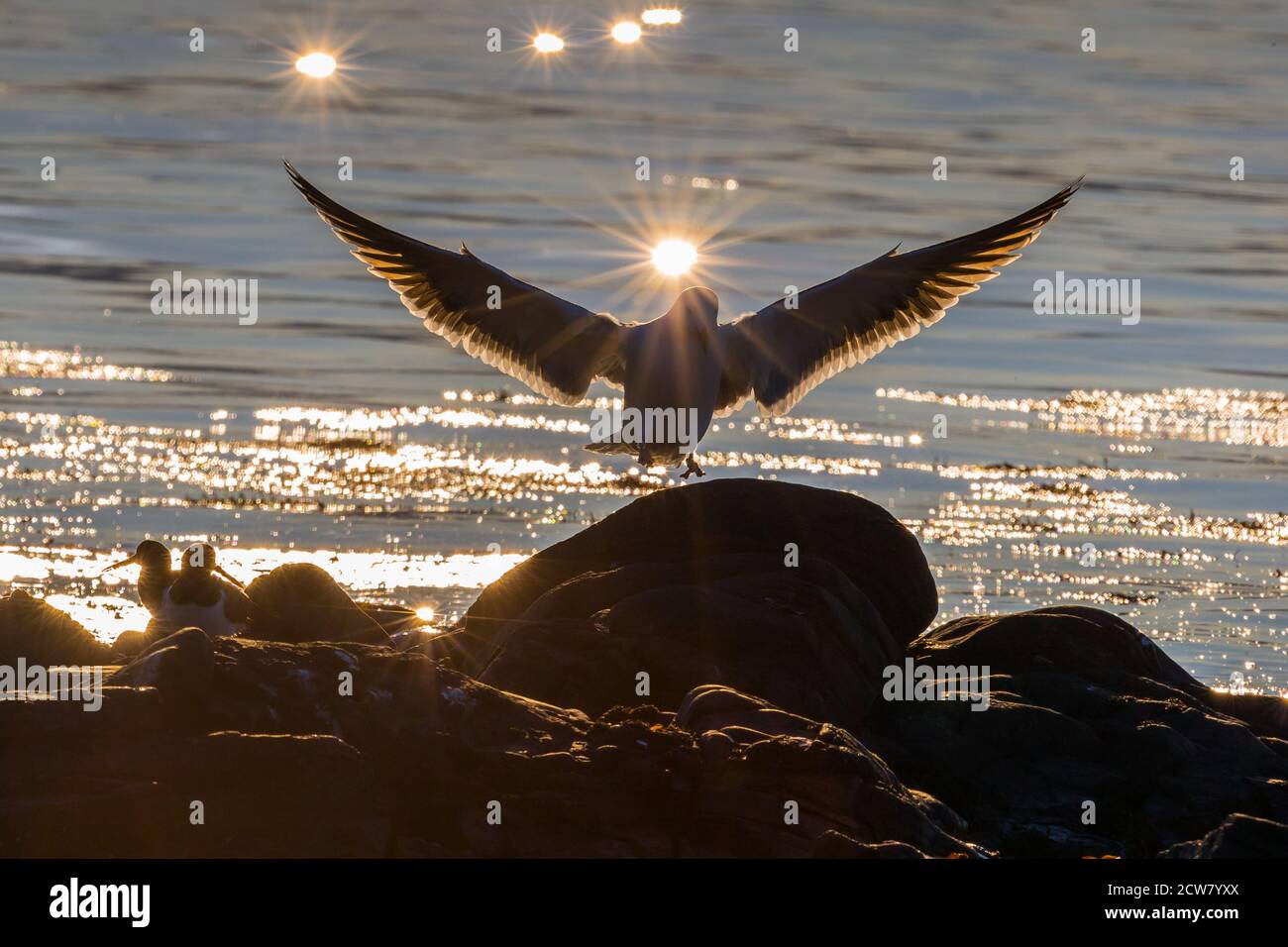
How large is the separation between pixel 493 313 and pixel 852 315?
9.97ft

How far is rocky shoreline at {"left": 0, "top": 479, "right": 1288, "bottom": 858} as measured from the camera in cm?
1017

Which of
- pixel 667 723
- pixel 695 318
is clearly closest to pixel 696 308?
pixel 695 318

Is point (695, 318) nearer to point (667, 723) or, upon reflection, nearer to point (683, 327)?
point (683, 327)

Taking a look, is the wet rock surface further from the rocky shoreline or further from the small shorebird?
the small shorebird

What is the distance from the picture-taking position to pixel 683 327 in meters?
15.8

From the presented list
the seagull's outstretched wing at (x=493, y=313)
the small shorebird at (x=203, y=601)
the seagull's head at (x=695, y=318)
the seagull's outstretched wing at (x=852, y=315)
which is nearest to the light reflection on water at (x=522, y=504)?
the small shorebird at (x=203, y=601)

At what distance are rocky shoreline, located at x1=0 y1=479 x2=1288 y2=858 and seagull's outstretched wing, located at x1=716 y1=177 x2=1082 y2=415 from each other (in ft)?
4.49

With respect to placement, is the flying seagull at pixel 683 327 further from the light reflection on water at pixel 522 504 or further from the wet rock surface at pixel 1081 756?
the wet rock surface at pixel 1081 756

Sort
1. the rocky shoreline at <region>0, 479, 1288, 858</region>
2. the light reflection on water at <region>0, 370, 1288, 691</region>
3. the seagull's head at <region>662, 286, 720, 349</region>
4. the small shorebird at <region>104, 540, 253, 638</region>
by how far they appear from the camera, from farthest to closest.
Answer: the light reflection on water at <region>0, 370, 1288, 691</region> < the seagull's head at <region>662, 286, 720, 349</region> < the small shorebird at <region>104, 540, 253, 638</region> < the rocky shoreline at <region>0, 479, 1288, 858</region>

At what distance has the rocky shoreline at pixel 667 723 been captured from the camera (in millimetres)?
10172

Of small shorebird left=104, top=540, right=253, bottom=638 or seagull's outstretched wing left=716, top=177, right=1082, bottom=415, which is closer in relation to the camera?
small shorebird left=104, top=540, right=253, bottom=638

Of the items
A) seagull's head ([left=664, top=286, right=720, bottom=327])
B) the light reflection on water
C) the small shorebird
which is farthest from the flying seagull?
the small shorebird
